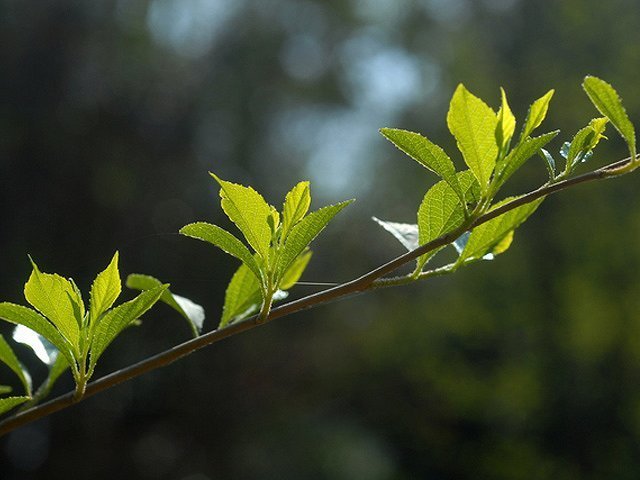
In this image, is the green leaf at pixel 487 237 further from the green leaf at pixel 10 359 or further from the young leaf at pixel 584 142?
the green leaf at pixel 10 359

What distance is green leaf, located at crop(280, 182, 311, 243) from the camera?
0.22 metres

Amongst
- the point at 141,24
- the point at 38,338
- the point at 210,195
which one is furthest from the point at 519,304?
the point at 38,338

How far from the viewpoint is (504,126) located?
221 mm

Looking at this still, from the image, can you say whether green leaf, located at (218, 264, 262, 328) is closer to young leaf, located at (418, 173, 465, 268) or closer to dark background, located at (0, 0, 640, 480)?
young leaf, located at (418, 173, 465, 268)

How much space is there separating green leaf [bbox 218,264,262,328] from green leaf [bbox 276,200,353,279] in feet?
0.15

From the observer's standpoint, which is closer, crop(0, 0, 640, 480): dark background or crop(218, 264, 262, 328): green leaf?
crop(218, 264, 262, 328): green leaf

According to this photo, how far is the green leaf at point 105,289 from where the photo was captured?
203 millimetres

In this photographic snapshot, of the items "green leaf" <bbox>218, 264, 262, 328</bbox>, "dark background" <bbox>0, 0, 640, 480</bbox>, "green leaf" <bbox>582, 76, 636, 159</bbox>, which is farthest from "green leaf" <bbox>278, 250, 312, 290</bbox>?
"dark background" <bbox>0, 0, 640, 480</bbox>

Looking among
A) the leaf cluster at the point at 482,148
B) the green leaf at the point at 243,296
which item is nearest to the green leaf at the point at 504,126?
the leaf cluster at the point at 482,148

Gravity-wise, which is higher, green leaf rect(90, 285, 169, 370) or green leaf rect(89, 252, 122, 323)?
green leaf rect(89, 252, 122, 323)

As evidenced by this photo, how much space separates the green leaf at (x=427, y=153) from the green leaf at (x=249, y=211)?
4cm

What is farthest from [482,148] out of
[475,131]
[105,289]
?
[105,289]

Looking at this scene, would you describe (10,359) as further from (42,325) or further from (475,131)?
(475,131)

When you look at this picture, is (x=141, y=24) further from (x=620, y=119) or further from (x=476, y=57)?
(x=620, y=119)
